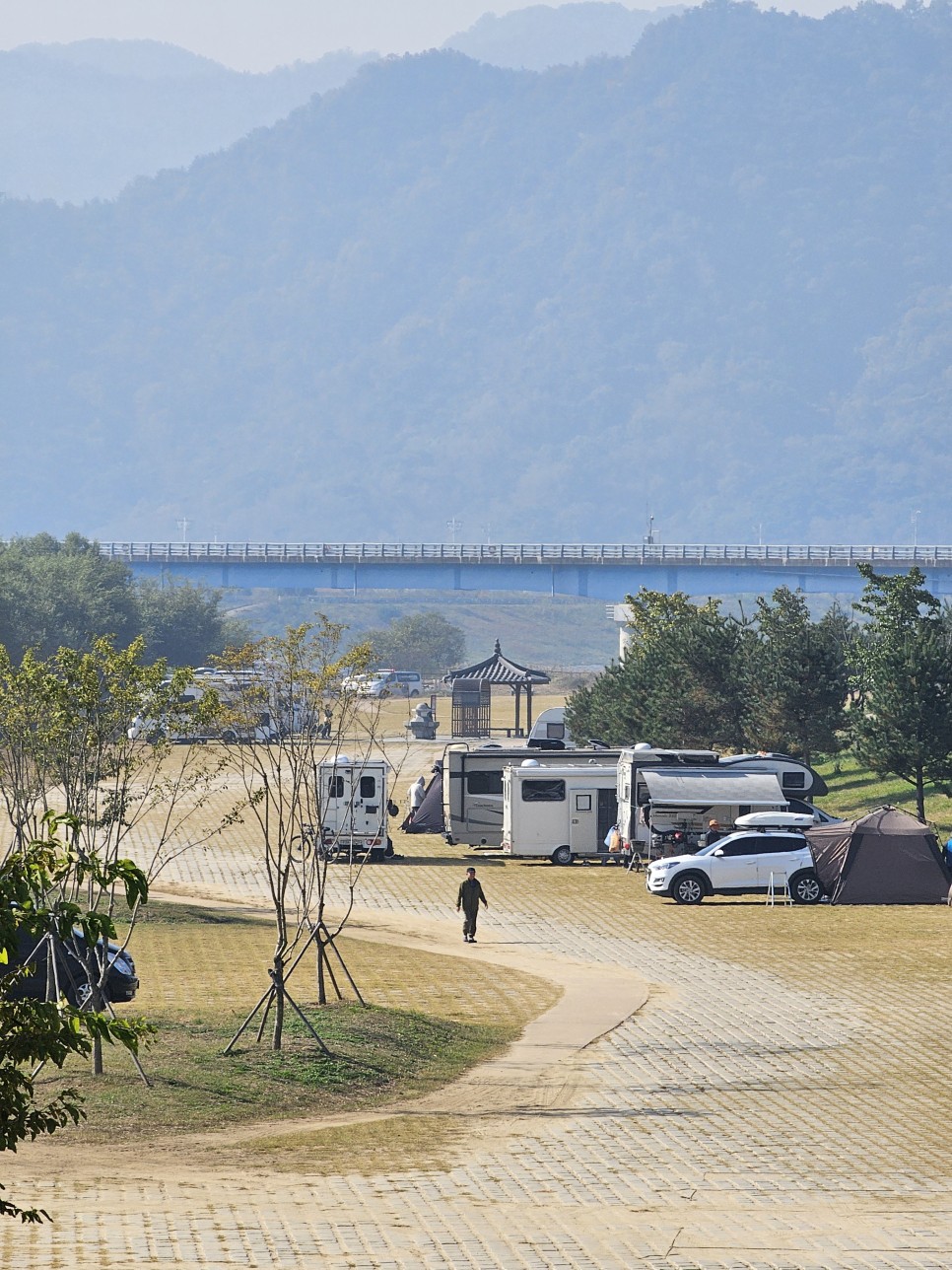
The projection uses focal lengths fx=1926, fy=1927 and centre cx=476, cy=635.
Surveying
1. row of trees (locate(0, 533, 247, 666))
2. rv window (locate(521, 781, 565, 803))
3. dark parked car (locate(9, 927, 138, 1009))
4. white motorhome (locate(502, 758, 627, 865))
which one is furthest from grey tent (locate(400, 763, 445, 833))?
row of trees (locate(0, 533, 247, 666))

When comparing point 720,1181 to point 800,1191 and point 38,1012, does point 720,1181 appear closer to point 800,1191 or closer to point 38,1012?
point 800,1191

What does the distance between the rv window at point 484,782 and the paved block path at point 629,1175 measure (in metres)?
20.1

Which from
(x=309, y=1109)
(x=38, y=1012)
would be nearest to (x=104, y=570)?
(x=309, y=1109)

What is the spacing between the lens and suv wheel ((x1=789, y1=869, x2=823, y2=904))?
126 feet

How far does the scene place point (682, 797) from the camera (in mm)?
42062

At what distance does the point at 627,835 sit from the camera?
4409 cm

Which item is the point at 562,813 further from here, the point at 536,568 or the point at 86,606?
the point at 536,568

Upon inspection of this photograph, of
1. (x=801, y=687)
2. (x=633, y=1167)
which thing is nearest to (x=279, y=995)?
(x=633, y=1167)

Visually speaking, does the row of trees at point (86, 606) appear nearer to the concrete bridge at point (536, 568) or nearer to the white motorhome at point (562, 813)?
the concrete bridge at point (536, 568)

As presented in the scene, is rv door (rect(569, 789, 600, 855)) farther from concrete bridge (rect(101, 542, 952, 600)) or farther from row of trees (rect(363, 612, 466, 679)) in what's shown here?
row of trees (rect(363, 612, 466, 679))

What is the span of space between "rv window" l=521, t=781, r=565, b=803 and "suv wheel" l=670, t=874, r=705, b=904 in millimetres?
7194

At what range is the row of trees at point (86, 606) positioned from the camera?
103 meters

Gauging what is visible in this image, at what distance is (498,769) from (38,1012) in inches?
1514

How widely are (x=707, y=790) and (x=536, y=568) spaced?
115433 mm
